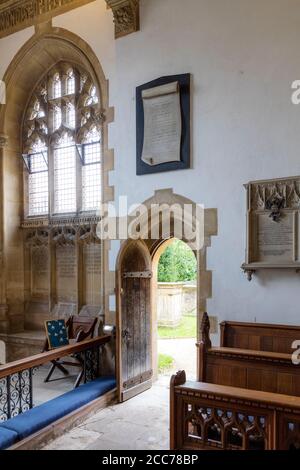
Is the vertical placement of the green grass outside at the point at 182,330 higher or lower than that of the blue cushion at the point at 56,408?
lower

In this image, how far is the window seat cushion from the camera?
10.6ft

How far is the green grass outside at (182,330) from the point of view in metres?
7.88

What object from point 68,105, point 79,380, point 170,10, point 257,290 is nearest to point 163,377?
point 79,380

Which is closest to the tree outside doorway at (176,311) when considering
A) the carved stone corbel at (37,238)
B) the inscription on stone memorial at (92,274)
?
the inscription on stone memorial at (92,274)

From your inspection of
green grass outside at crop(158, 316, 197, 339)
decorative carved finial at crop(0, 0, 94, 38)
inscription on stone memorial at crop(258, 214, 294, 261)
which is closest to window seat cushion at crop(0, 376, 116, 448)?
inscription on stone memorial at crop(258, 214, 294, 261)

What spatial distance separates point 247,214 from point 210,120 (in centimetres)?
107

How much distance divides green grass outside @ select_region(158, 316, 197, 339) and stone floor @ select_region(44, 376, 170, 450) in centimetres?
342

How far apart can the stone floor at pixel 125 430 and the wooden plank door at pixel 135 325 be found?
275 mm

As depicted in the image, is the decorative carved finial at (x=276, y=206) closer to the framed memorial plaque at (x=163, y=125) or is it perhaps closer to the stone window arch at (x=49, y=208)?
the framed memorial plaque at (x=163, y=125)

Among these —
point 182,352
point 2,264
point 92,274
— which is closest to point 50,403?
point 92,274

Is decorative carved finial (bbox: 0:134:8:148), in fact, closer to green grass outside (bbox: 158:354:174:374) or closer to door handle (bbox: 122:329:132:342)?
door handle (bbox: 122:329:132:342)

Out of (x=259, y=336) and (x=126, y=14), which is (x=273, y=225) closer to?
(x=259, y=336)

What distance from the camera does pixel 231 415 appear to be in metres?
2.08
